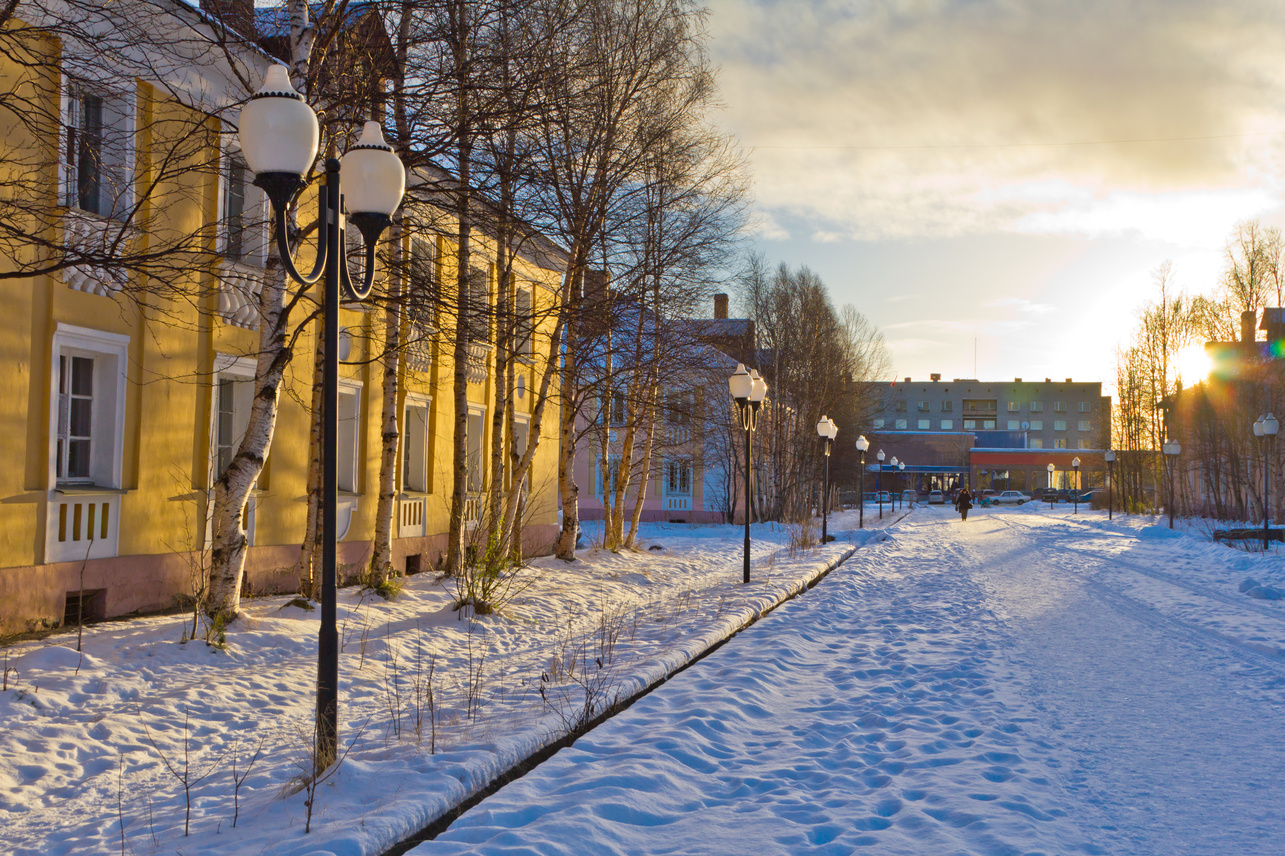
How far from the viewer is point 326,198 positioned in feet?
16.6

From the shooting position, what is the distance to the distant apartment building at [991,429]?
81438 mm

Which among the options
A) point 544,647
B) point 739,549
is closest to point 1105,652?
point 544,647

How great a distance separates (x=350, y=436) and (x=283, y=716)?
828cm

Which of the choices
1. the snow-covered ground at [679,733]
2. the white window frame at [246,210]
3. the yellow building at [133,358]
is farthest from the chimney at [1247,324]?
the white window frame at [246,210]

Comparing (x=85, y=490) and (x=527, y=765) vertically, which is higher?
(x=85, y=490)

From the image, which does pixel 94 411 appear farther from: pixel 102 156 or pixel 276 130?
pixel 276 130

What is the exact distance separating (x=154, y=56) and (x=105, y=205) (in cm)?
199

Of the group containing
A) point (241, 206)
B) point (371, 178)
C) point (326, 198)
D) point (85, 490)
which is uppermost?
point (241, 206)

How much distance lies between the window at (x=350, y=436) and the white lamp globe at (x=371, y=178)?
31.1ft

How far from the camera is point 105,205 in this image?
9.73 m

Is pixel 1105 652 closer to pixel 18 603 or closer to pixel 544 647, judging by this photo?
pixel 544 647

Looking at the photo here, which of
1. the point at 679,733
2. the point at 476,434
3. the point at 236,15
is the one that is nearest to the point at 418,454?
the point at 476,434

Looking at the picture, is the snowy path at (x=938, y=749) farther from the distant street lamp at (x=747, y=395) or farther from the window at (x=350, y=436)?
the window at (x=350, y=436)

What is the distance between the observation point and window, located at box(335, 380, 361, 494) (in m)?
14.3
